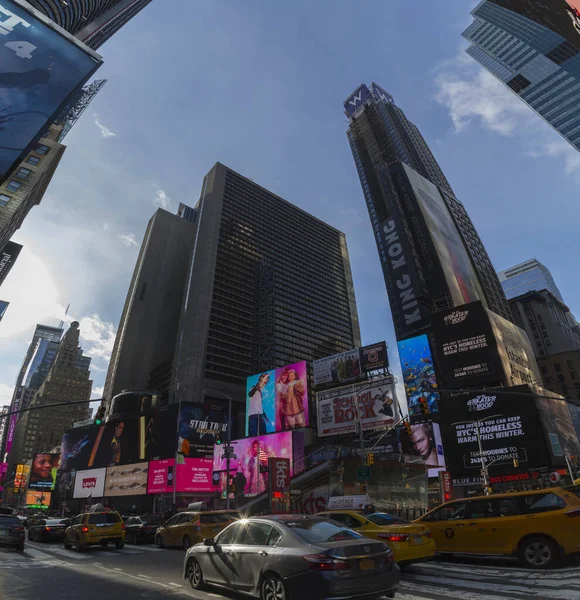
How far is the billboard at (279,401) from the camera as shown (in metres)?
61.7

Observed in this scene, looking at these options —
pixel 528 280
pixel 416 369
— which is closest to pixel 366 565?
pixel 416 369

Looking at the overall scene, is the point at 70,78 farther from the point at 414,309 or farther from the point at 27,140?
the point at 414,309

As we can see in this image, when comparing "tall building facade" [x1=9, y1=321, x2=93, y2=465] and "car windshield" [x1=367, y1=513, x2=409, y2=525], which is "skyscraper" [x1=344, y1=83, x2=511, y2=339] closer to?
"car windshield" [x1=367, y1=513, x2=409, y2=525]

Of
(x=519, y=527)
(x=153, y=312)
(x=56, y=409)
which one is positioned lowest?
(x=519, y=527)

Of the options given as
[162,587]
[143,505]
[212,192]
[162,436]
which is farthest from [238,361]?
[162,587]

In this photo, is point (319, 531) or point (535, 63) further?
point (535, 63)

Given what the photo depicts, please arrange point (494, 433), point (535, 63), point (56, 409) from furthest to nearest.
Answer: point (56, 409) < point (535, 63) < point (494, 433)

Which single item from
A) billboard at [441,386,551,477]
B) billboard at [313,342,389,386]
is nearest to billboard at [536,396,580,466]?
billboard at [441,386,551,477]

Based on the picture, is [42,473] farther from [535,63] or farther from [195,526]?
[535,63]

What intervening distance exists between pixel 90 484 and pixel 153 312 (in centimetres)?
6264

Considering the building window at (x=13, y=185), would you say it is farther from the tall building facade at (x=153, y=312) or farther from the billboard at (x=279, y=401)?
the tall building facade at (x=153, y=312)

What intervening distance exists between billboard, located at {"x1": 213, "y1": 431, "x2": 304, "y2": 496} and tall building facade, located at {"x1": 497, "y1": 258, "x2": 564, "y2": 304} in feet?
536

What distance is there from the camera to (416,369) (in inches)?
2542

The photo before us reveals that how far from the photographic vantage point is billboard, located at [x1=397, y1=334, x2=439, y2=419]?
207 feet
